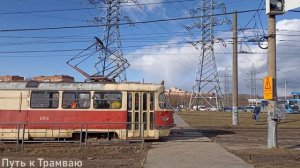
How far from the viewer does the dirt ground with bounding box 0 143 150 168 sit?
1345 cm

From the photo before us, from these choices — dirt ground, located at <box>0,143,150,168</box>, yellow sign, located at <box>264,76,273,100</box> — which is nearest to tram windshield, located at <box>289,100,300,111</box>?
yellow sign, located at <box>264,76,273,100</box>

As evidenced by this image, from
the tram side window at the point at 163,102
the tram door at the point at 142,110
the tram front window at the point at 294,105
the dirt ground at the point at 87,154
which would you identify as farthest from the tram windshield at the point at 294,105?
the dirt ground at the point at 87,154

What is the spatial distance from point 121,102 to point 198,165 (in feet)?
25.2

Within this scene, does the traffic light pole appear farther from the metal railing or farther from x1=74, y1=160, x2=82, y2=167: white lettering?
x1=74, y1=160, x2=82, y2=167: white lettering

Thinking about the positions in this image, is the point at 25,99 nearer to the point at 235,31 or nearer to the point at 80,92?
the point at 80,92

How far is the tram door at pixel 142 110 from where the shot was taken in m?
19.9

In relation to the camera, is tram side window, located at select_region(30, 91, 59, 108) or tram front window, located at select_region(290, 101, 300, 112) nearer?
tram side window, located at select_region(30, 91, 59, 108)

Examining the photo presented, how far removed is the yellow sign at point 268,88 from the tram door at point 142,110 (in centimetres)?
522

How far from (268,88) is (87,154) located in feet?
25.6

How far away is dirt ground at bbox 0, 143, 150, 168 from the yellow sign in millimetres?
5368

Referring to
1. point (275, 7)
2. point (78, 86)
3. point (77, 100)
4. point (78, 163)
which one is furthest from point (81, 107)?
point (275, 7)

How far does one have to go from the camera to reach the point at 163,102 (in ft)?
67.2

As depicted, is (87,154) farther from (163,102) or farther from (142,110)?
(163,102)

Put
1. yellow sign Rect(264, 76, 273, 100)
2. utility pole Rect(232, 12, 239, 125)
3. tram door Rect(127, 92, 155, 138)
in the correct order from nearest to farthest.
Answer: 1. yellow sign Rect(264, 76, 273, 100)
2. tram door Rect(127, 92, 155, 138)
3. utility pole Rect(232, 12, 239, 125)
